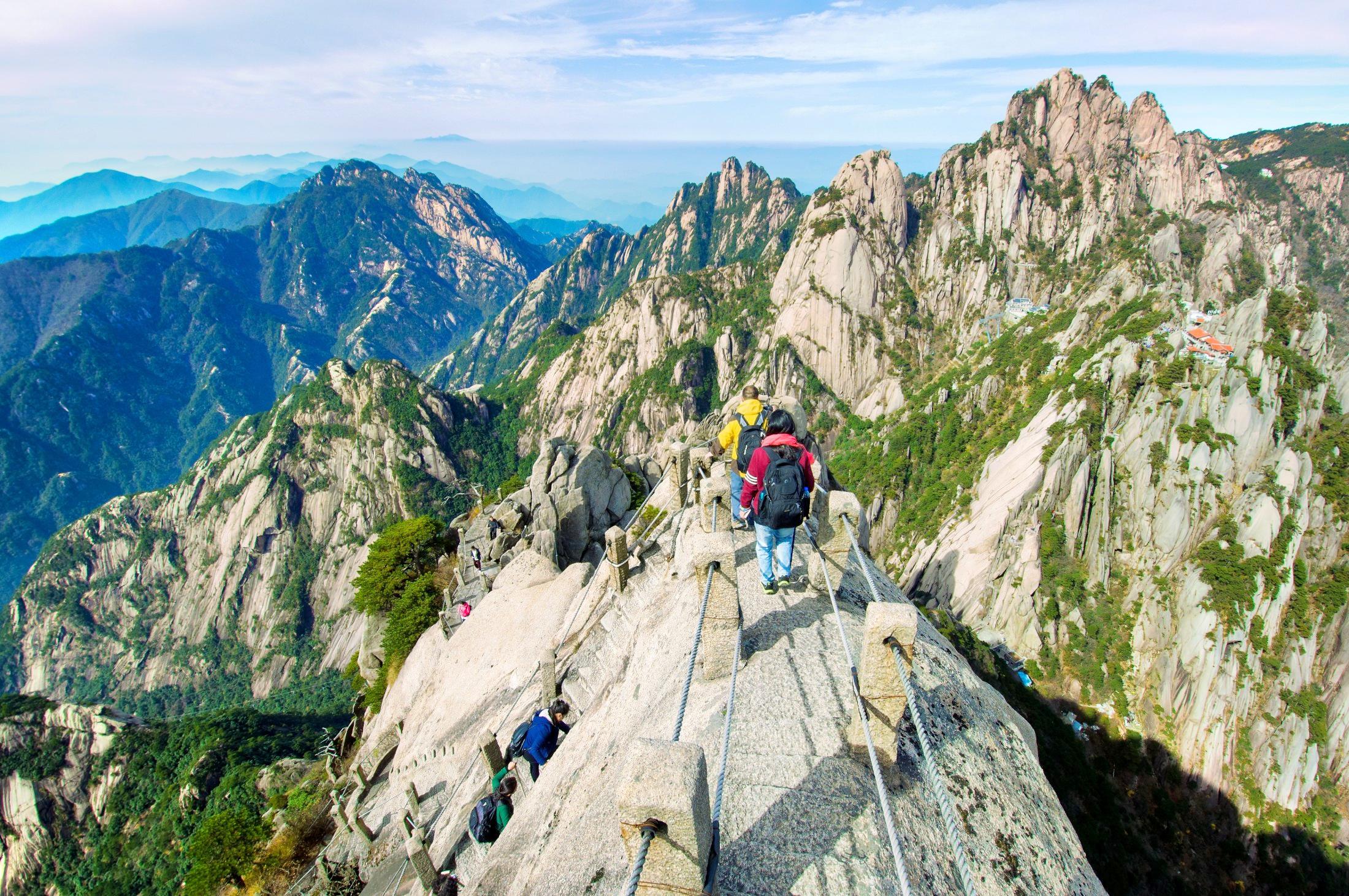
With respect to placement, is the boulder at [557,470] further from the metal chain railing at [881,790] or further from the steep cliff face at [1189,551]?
the steep cliff face at [1189,551]

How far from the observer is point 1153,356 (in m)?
52.6

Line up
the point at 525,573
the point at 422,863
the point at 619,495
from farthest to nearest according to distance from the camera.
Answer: the point at 619,495
the point at 525,573
the point at 422,863

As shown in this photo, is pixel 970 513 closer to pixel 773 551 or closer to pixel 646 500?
pixel 646 500

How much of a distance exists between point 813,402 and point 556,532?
96.4m

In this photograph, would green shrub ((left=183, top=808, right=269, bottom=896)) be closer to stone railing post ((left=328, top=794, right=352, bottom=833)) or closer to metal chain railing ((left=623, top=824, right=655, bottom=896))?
stone railing post ((left=328, top=794, right=352, bottom=833))

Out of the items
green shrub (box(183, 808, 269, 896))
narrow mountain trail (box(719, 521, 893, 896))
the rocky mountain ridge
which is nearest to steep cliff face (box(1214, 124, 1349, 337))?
the rocky mountain ridge

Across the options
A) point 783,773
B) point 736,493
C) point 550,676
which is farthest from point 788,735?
point 550,676

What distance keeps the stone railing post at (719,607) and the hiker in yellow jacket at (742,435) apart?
7.89 ft

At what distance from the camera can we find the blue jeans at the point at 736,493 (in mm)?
13461

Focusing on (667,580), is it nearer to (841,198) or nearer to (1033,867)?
(1033,867)

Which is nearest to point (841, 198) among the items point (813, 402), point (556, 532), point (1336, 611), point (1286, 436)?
point (813, 402)

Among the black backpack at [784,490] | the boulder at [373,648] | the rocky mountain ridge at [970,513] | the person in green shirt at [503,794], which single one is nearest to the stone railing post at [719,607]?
the rocky mountain ridge at [970,513]

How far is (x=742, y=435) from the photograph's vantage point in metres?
11.4

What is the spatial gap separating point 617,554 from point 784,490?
8813 millimetres
